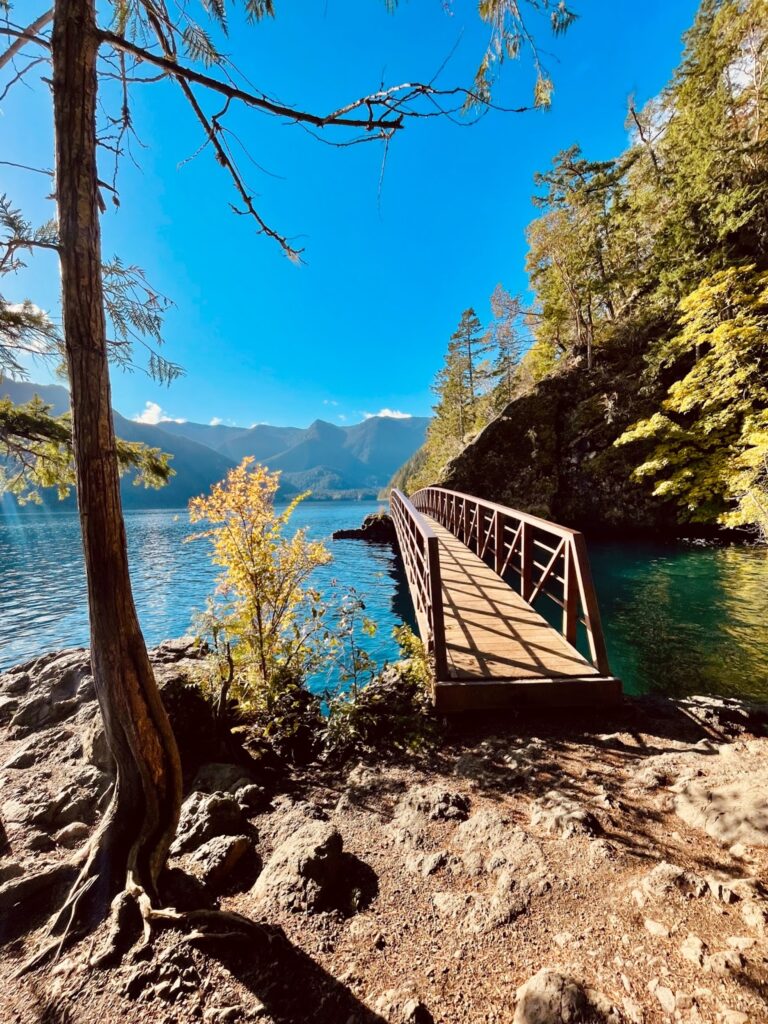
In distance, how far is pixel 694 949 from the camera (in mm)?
1529

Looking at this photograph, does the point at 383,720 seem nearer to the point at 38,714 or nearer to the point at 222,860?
the point at 222,860

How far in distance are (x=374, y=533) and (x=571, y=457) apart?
13667 mm

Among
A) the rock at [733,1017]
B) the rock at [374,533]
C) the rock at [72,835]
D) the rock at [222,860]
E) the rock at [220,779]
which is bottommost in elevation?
the rock at [374,533]

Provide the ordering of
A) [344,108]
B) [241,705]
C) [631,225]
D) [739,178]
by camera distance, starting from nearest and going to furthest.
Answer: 1. [344,108]
2. [241,705]
3. [739,178]
4. [631,225]

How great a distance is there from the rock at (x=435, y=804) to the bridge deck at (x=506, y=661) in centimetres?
101

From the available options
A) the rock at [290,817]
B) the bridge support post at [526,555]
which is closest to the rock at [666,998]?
the rock at [290,817]

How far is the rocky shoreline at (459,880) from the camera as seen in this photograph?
1.53 metres

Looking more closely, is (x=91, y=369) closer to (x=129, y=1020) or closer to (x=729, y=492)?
(x=129, y=1020)

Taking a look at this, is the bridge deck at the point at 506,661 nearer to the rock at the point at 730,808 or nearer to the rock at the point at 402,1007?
the rock at the point at 730,808

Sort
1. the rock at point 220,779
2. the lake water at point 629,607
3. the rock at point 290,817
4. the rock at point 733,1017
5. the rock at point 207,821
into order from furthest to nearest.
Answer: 1. the lake water at point 629,607
2. the rock at point 220,779
3. the rock at point 290,817
4. the rock at point 207,821
5. the rock at point 733,1017

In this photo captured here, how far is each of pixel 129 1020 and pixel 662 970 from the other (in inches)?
82.9

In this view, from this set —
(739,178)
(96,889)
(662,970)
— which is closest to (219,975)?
(96,889)

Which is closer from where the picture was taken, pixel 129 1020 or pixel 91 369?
pixel 129 1020

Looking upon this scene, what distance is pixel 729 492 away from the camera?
1021 cm
